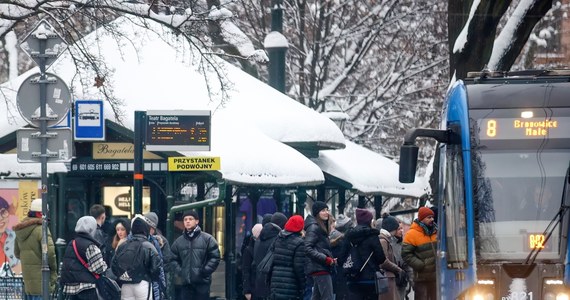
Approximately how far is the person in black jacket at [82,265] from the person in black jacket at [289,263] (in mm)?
2631

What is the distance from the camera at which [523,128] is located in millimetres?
14773

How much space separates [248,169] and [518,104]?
401 inches

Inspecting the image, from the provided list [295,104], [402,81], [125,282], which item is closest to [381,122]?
[402,81]

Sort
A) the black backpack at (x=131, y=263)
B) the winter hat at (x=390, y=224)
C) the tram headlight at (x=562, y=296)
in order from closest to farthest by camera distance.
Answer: the tram headlight at (x=562, y=296) → the black backpack at (x=131, y=263) → the winter hat at (x=390, y=224)

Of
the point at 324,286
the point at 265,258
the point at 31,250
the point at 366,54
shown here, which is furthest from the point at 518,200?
the point at 366,54

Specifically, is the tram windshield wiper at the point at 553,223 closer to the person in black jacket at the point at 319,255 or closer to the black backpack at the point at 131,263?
the person in black jacket at the point at 319,255

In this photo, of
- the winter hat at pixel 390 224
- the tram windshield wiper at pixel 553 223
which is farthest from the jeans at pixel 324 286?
the tram windshield wiper at pixel 553 223

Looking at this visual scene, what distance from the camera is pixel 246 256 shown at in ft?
70.2

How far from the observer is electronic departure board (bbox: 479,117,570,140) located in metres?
14.7

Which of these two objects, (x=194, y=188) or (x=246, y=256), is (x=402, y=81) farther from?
(x=246, y=256)

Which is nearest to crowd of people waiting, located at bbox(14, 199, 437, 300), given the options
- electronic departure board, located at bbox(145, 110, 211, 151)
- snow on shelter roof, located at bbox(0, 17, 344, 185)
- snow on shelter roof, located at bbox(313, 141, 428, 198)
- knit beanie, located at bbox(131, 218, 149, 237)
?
knit beanie, located at bbox(131, 218, 149, 237)

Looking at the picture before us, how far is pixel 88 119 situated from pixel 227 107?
7.69m

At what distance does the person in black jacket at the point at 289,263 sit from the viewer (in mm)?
18797

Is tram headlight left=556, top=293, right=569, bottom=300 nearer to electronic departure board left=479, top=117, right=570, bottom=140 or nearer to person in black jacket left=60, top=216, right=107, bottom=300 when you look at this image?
electronic departure board left=479, top=117, right=570, bottom=140
